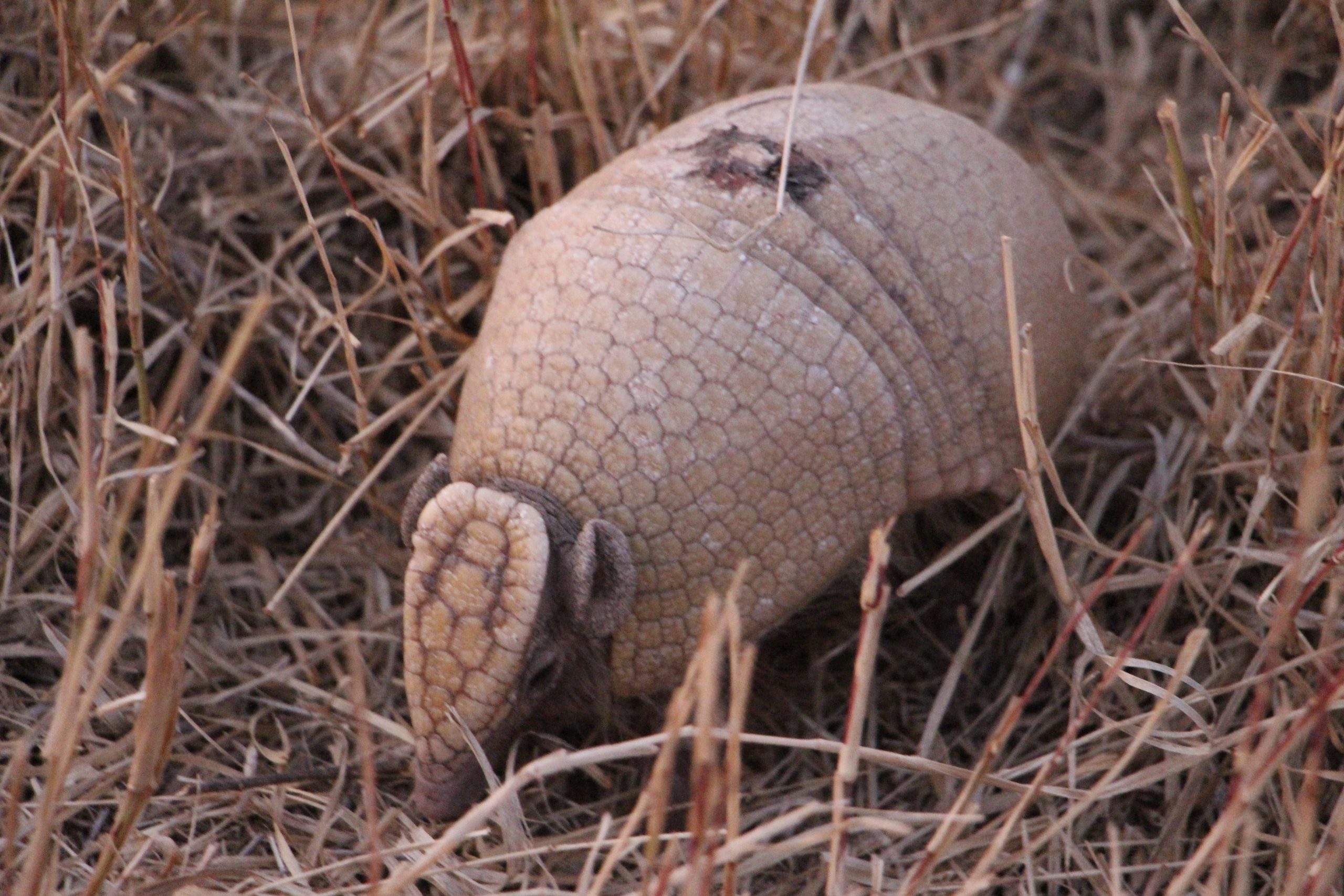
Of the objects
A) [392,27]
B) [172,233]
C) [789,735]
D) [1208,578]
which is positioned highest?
[392,27]

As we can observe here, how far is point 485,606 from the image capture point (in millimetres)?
2404

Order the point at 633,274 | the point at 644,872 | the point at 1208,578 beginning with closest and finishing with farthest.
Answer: the point at 644,872, the point at 633,274, the point at 1208,578

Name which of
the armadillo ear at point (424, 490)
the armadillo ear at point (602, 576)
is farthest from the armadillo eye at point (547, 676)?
the armadillo ear at point (424, 490)

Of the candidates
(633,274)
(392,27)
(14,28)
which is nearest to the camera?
(633,274)

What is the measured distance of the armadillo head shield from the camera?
2387mm

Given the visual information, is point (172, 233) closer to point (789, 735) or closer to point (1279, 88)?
point (789, 735)

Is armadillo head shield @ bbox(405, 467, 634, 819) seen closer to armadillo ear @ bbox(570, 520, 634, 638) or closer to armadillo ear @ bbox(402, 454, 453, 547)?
armadillo ear @ bbox(570, 520, 634, 638)

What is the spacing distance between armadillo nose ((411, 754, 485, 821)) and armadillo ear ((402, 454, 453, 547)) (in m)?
0.52

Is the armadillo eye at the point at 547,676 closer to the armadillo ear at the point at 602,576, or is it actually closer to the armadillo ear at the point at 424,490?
the armadillo ear at the point at 602,576

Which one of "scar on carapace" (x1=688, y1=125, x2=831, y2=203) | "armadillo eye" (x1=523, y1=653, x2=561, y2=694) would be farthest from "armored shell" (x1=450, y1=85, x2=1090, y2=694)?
"armadillo eye" (x1=523, y1=653, x2=561, y2=694)

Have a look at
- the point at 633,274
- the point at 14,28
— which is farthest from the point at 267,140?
the point at 633,274

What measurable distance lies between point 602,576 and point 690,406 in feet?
1.31

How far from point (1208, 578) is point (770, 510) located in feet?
3.90

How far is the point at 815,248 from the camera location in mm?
2631
